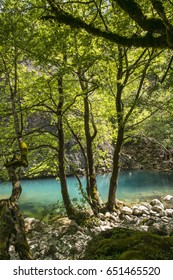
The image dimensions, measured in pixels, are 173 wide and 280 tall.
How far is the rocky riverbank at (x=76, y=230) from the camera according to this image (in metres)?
7.09

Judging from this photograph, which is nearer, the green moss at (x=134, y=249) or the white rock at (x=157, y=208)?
the green moss at (x=134, y=249)

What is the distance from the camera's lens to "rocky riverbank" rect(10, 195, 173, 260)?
7.09m

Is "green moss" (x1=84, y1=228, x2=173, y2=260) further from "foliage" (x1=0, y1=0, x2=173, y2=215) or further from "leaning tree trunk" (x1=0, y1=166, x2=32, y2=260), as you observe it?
"foliage" (x1=0, y1=0, x2=173, y2=215)

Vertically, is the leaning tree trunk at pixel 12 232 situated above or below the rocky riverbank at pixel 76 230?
above

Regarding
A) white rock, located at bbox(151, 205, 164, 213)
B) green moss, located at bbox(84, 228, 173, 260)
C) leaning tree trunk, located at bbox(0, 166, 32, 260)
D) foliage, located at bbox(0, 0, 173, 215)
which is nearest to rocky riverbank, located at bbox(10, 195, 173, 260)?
white rock, located at bbox(151, 205, 164, 213)

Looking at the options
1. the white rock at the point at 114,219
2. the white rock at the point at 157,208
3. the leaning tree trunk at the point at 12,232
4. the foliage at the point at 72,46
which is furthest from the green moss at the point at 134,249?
the white rock at the point at 157,208

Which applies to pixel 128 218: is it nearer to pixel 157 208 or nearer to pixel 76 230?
pixel 157 208

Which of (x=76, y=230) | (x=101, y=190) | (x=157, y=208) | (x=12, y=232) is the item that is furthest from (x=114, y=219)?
(x=101, y=190)

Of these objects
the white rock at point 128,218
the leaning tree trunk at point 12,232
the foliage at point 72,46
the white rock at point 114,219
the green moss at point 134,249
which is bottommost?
the white rock at point 128,218

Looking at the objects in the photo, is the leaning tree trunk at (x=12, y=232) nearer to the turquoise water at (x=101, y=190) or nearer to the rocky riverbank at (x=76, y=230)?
the rocky riverbank at (x=76, y=230)

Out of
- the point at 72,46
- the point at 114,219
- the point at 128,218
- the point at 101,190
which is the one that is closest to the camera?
the point at 72,46

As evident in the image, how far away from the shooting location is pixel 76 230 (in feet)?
30.6

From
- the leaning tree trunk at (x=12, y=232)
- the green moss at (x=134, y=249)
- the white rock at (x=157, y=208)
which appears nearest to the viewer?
the leaning tree trunk at (x=12, y=232)
